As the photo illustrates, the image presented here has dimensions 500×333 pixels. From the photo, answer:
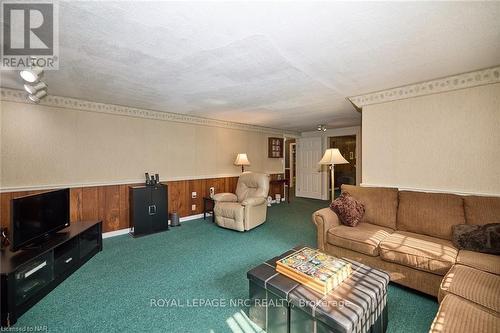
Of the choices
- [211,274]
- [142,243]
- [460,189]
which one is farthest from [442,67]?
[142,243]

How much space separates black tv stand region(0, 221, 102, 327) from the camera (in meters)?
1.73

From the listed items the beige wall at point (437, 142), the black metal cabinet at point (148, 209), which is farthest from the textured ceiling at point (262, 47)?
the black metal cabinet at point (148, 209)

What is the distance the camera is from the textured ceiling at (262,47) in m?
1.44

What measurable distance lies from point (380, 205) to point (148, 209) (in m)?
3.78

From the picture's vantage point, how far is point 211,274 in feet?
8.07

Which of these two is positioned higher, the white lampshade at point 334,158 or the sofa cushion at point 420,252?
the white lampshade at point 334,158

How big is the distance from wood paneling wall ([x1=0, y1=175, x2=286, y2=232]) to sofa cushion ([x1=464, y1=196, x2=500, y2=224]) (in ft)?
14.8

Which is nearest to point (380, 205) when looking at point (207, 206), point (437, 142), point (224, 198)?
point (437, 142)

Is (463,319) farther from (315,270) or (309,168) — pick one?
(309,168)

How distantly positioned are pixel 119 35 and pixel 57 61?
1016 millimetres

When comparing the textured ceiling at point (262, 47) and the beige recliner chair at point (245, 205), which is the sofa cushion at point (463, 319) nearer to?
the textured ceiling at point (262, 47)

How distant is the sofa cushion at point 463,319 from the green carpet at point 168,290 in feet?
1.83

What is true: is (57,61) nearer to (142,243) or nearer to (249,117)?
(142,243)

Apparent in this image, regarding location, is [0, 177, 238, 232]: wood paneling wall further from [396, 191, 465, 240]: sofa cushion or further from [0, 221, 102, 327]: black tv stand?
[396, 191, 465, 240]: sofa cushion
